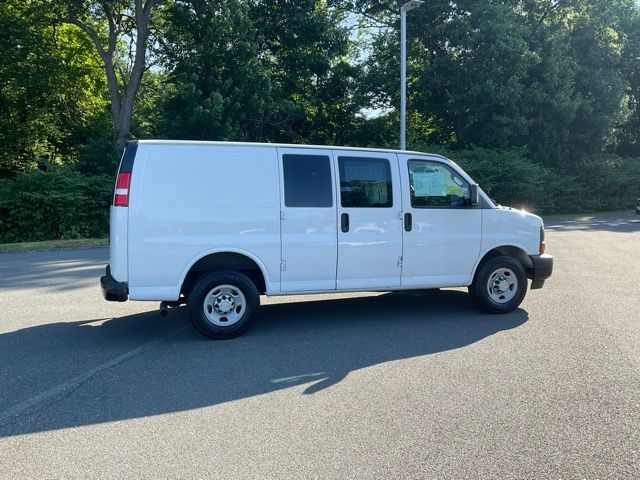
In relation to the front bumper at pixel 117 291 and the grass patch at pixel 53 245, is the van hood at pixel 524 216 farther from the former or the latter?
the grass patch at pixel 53 245

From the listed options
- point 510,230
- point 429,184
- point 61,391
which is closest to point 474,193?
point 429,184

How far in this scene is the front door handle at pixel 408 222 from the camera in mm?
6855

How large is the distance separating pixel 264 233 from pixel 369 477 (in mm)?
3508

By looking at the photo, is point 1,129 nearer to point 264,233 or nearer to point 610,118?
point 264,233

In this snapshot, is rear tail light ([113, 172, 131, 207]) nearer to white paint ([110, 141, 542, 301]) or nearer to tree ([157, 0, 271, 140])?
white paint ([110, 141, 542, 301])

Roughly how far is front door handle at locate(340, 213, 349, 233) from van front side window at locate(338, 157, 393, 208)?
0.14 metres

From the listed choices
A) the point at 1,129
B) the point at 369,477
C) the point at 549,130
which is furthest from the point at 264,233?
the point at 549,130

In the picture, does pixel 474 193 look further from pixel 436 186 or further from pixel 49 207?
pixel 49 207

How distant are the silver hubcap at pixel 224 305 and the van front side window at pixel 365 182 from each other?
5.45 feet

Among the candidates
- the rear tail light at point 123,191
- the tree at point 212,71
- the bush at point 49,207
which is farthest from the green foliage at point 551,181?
the rear tail light at point 123,191

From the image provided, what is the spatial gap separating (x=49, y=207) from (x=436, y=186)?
16.2 m

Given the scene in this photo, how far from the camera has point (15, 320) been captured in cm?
709

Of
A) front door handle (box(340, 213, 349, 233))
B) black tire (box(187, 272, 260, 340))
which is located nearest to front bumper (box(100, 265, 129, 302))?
black tire (box(187, 272, 260, 340))

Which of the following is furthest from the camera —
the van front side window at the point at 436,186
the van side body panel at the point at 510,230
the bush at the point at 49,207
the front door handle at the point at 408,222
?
the bush at the point at 49,207
